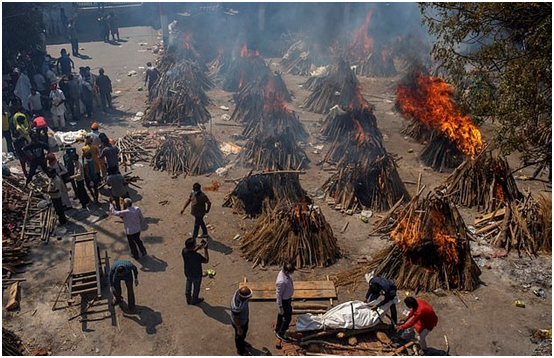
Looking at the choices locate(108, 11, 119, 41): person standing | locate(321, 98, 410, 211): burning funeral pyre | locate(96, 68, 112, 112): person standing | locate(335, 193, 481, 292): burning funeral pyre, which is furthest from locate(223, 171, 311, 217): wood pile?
locate(108, 11, 119, 41): person standing

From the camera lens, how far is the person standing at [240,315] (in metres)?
7.69

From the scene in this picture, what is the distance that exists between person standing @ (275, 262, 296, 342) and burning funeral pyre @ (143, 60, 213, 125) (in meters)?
11.5

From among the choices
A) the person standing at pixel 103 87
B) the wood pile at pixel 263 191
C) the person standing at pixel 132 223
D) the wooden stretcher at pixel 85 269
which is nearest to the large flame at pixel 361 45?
the person standing at pixel 103 87

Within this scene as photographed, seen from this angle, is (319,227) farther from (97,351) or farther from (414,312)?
(97,351)

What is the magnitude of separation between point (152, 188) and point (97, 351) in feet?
20.5

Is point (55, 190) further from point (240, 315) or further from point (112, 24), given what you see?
point (112, 24)

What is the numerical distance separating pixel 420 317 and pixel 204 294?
4300mm

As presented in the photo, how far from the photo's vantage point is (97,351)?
8234mm

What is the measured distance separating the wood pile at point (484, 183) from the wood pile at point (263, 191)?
163 inches

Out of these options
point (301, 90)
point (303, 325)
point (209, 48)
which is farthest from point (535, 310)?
point (209, 48)

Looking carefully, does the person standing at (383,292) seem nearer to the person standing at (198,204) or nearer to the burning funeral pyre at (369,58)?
the person standing at (198,204)

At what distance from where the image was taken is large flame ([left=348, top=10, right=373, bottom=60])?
2724cm

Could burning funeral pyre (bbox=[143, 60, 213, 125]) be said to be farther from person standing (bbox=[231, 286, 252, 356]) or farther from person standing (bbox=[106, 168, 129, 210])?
person standing (bbox=[231, 286, 252, 356])

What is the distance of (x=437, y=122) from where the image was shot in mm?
16375
